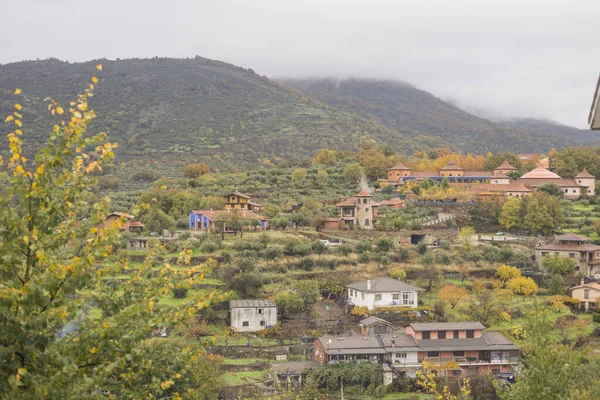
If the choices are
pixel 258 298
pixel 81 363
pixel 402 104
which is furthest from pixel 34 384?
pixel 402 104

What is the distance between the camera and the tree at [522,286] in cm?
3644

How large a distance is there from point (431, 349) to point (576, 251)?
1581 cm

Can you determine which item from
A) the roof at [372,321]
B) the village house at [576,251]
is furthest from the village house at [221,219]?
the village house at [576,251]

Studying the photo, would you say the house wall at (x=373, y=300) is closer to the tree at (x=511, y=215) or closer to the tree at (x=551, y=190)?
the tree at (x=511, y=215)

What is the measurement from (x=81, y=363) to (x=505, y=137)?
457 ft

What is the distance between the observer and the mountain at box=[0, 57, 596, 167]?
96.7 meters

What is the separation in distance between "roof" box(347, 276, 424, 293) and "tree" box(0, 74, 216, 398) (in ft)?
95.3

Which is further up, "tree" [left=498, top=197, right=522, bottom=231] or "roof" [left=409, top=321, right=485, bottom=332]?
"tree" [left=498, top=197, right=522, bottom=231]

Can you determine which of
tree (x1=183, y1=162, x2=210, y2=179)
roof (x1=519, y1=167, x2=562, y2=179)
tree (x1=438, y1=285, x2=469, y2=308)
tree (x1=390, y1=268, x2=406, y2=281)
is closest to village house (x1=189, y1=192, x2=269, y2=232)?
tree (x1=390, y1=268, x2=406, y2=281)

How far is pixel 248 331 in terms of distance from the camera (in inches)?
1261

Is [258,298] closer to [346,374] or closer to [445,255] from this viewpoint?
[346,374]

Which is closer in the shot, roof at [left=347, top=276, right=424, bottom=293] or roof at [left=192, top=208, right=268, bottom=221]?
roof at [left=347, top=276, right=424, bottom=293]

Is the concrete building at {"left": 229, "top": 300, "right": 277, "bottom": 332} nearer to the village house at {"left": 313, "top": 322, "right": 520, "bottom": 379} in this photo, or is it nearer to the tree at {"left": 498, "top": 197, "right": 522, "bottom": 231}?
the village house at {"left": 313, "top": 322, "right": 520, "bottom": 379}

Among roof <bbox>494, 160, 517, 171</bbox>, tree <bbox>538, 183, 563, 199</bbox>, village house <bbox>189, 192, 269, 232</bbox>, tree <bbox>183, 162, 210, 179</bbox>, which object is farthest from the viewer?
tree <bbox>183, 162, 210, 179</bbox>
